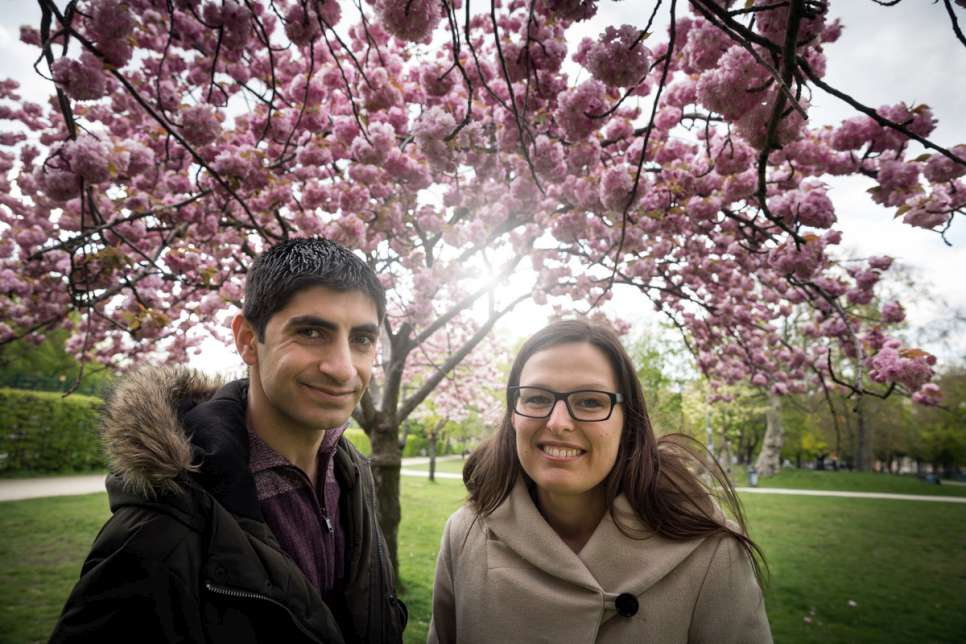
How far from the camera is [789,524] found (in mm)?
10039

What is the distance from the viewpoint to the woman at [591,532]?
1392mm

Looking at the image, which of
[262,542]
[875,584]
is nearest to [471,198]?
[262,542]

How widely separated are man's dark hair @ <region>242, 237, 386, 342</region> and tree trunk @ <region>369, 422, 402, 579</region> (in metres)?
3.66

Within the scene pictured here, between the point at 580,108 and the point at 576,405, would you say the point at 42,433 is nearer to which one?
the point at 580,108

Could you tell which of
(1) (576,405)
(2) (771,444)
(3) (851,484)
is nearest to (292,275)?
(1) (576,405)

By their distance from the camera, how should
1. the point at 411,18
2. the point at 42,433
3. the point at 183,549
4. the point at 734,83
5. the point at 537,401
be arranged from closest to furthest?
the point at 183,549 < the point at 537,401 < the point at 734,83 < the point at 411,18 < the point at 42,433

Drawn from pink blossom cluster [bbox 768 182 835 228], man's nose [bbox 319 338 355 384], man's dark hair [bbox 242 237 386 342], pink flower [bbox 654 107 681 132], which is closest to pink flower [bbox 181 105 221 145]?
man's dark hair [bbox 242 237 386 342]

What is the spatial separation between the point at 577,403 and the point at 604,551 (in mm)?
510

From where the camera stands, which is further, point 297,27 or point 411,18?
point 297,27

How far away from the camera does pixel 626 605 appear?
1402 millimetres

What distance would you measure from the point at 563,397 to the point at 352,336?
2.59ft

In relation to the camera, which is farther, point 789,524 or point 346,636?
point 789,524

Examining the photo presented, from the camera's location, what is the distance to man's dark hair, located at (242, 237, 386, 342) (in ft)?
4.85

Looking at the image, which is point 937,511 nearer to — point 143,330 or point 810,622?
point 810,622
